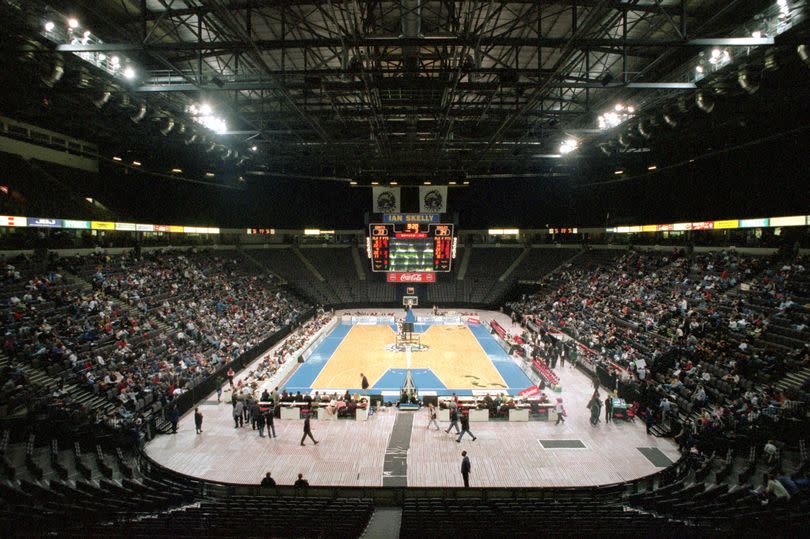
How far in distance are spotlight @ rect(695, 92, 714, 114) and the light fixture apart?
10203mm

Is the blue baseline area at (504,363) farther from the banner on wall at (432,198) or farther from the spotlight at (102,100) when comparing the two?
the spotlight at (102,100)

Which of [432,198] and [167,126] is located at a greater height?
[167,126]

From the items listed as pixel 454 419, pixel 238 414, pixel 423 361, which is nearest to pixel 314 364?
pixel 423 361

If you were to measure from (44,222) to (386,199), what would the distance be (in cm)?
2285

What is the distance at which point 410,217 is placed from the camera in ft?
115

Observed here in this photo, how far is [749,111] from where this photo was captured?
66.7 feet

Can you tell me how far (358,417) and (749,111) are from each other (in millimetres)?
22368

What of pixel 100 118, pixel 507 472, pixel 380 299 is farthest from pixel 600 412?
pixel 380 299

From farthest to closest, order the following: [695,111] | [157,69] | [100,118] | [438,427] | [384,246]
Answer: [384,246]
[100,118]
[695,111]
[157,69]
[438,427]

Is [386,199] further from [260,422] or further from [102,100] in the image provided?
[260,422]

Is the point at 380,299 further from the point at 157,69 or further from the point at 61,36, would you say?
the point at 61,36

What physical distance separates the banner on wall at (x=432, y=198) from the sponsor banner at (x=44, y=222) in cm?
2431

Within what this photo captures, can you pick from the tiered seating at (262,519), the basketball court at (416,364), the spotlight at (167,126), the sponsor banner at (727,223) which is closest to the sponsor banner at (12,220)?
the spotlight at (167,126)

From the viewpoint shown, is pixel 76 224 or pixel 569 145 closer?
pixel 76 224
